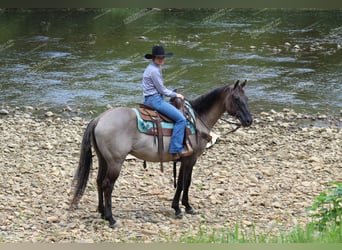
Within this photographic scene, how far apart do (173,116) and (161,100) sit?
25cm

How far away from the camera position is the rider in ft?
21.4

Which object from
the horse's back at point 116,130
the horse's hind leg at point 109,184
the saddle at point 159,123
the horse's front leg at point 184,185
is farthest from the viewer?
the horse's front leg at point 184,185

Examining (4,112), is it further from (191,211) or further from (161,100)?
(161,100)

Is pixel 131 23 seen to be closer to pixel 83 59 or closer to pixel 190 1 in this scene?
pixel 83 59

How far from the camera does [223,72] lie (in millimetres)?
18609

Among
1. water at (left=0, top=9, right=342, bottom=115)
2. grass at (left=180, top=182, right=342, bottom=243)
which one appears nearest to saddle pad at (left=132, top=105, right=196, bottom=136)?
grass at (left=180, top=182, right=342, bottom=243)

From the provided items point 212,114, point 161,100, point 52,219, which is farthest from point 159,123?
point 52,219

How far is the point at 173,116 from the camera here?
672cm

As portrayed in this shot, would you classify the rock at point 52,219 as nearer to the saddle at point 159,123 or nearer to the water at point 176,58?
the saddle at point 159,123

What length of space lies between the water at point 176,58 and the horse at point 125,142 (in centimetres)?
635

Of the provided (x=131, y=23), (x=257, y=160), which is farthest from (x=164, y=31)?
(x=257, y=160)

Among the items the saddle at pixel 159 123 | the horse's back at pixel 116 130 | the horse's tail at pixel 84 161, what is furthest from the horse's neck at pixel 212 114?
the horse's tail at pixel 84 161

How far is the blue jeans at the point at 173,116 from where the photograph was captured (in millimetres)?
6684

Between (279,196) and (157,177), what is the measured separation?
82.5 inches
